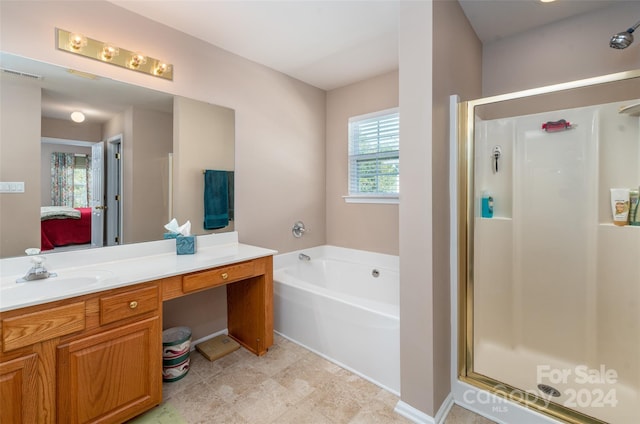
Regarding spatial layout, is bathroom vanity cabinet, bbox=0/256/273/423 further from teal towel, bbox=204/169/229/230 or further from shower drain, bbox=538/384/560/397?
shower drain, bbox=538/384/560/397

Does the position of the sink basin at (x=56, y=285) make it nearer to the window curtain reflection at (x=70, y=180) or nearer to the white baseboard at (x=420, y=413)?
the window curtain reflection at (x=70, y=180)

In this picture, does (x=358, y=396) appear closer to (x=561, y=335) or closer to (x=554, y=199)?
(x=561, y=335)

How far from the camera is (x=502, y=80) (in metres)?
2.38

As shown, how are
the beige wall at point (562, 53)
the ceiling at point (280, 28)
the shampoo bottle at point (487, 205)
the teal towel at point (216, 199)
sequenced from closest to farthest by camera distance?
the ceiling at point (280, 28) < the beige wall at point (562, 53) < the shampoo bottle at point (487, 205) < the teal towel at point (216, 199)

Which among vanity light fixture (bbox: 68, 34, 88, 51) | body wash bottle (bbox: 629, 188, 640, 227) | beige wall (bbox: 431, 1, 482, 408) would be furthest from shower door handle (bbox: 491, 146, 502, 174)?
vanity light fixture (bbox: 68, 34, 88, 51)

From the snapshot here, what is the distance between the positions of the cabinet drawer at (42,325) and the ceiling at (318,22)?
1.86 m

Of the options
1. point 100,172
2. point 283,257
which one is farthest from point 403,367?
point 100,172

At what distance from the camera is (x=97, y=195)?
193 centimetres

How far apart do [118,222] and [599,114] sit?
3341 mm

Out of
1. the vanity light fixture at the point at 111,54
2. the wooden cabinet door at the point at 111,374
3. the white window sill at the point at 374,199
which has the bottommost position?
the wooden cabinet door at the point at 111,374

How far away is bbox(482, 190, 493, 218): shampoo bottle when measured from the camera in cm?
227

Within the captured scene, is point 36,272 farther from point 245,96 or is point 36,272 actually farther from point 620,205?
point 620,205

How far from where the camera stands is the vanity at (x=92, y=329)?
1.18 metres

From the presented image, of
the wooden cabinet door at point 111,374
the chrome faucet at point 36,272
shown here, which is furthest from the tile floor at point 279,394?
the chrome faucet at point 36,272
